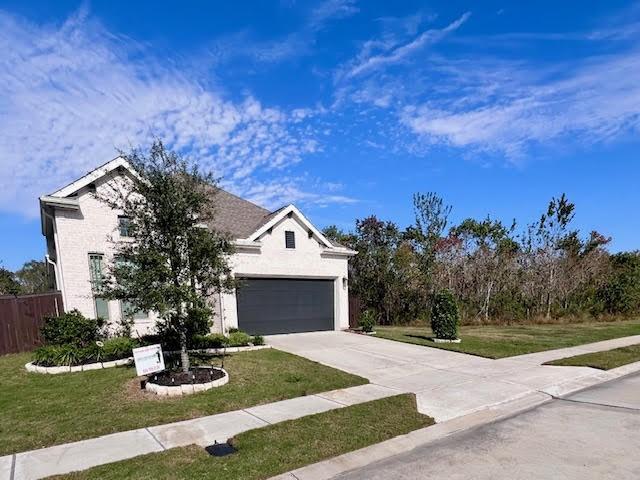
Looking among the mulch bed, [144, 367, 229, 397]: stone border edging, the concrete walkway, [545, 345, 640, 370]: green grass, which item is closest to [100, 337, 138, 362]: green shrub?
the mulch bed

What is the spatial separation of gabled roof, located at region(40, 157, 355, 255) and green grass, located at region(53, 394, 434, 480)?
26.9ft

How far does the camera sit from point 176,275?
→ 8.38 metres

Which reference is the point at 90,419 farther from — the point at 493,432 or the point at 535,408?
the point at 535,408

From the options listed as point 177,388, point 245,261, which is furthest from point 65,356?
point 245,261

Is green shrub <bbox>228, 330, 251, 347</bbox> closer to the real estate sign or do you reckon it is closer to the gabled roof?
the gabled roof

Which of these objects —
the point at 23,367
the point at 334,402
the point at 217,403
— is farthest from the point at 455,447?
the point at 23,367

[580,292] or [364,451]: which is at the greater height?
[364,451]

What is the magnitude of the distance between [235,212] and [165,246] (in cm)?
1040

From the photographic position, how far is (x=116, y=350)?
10758mm

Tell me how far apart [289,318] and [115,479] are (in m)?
13.0

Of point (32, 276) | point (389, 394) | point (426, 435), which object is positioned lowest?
point (32, 276)

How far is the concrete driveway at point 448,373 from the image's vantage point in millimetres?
7555

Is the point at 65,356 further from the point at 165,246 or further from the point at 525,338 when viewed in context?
the point at 525,338

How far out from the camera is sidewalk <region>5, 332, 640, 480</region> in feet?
17.4
